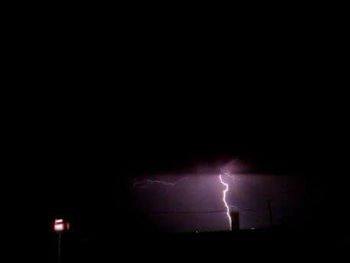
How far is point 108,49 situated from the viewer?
11.2 ft

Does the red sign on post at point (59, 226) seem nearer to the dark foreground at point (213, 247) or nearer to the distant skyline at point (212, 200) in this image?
the dark foreground at point (213, 247)

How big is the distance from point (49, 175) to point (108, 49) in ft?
13.3

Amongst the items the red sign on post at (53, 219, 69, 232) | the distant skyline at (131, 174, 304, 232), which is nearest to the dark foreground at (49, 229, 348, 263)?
the red sign on post at (53, 219, 69, 232)

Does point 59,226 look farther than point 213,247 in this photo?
Yes

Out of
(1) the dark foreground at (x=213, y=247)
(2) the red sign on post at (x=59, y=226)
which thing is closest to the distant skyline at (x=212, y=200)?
(2) the red sign on post at (x=59, y=226)

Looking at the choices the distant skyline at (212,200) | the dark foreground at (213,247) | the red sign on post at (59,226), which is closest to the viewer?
the dark foreground at (213,247)

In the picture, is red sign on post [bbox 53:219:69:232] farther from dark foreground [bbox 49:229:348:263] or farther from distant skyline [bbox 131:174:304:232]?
distant skyline [bbox 131:174:304:232]

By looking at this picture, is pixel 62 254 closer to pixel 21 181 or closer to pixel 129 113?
pixel 21 181

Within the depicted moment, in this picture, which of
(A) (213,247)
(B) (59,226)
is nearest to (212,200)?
(A) (213,247)

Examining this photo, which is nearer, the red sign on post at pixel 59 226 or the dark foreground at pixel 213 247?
the dark foreground at pixel 213 247

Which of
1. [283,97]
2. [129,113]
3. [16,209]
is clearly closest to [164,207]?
[129,113]

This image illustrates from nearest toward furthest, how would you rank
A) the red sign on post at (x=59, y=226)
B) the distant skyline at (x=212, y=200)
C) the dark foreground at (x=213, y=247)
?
the dark foreground at (x=213, y=247), the red sign on post at (x=59, y=226), the distant skyline at (x=212, y=200)

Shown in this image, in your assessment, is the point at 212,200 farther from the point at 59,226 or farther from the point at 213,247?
the point at 59,226

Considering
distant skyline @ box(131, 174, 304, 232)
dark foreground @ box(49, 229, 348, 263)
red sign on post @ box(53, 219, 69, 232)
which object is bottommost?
dark foreground @ box(49, 229, 348, 263)
